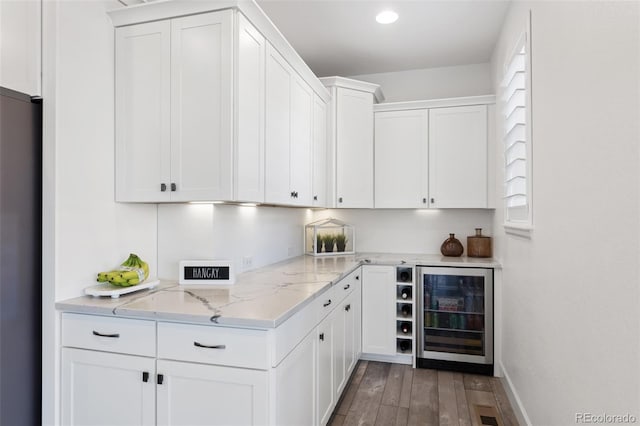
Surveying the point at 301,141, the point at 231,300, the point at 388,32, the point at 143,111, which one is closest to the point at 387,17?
the point at 388,32

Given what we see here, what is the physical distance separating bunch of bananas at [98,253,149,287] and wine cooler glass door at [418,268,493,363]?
2225 mm

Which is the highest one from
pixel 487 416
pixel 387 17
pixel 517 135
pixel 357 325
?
pixel 387 17

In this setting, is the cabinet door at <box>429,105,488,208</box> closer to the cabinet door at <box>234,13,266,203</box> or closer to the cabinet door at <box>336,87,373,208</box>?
the cabinet door at <box>336,87,373,208</box>

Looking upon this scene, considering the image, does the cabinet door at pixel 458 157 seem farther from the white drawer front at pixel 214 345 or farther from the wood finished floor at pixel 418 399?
A: the white drawer front at pixel 214 345

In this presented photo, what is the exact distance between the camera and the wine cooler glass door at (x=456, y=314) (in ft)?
10.4

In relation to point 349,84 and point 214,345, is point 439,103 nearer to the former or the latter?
point 349,84

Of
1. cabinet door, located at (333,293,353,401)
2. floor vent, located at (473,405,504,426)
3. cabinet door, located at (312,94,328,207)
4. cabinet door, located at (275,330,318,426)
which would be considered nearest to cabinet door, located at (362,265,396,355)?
cabinet door, located at (333,293,353,401)

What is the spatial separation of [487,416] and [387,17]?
2929 millimetres

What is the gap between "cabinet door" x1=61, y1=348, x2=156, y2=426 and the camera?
1635 mm

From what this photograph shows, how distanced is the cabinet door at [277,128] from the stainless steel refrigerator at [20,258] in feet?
3.88

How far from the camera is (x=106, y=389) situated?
1.70 m

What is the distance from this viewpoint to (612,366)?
1192 millimetres

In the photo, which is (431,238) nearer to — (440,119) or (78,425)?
(440,119)

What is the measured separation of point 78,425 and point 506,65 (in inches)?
133
